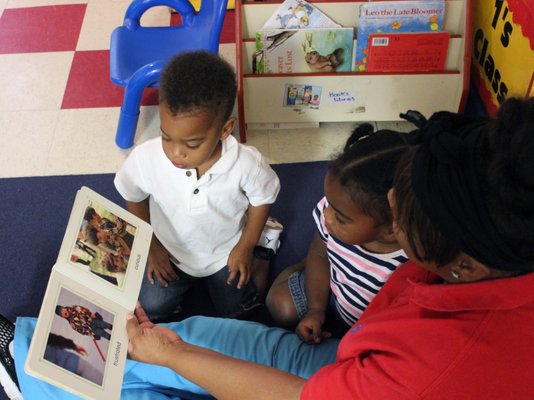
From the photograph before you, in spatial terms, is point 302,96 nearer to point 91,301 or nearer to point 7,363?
point 91,301

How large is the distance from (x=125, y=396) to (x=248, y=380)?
0.43 meters

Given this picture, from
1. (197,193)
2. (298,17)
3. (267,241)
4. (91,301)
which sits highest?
(298,17)

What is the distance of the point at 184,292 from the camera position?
4.56ft

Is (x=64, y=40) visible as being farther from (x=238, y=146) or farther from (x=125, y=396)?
(x=125, y=396)

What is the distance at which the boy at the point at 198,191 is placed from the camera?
38.6 inches

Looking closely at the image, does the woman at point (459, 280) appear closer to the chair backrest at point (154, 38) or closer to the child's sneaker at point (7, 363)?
the child's sneaker at point (7, 363)

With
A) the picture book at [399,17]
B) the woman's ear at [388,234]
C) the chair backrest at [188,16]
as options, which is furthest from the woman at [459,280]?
the chair backrest at [188,16]

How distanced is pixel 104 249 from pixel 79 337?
0.64ft

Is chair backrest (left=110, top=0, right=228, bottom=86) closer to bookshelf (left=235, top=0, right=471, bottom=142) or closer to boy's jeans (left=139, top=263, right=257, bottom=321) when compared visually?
bookshelf (left=235, top=0, right=471, bottom=142)

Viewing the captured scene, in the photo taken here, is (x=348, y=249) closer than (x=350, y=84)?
Yes

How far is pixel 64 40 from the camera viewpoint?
2.21m

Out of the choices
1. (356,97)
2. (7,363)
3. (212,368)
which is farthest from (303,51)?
(7,363)

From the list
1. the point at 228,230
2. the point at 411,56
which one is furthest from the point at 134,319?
the point at 411,56

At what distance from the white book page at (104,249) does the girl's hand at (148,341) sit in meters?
0.04
